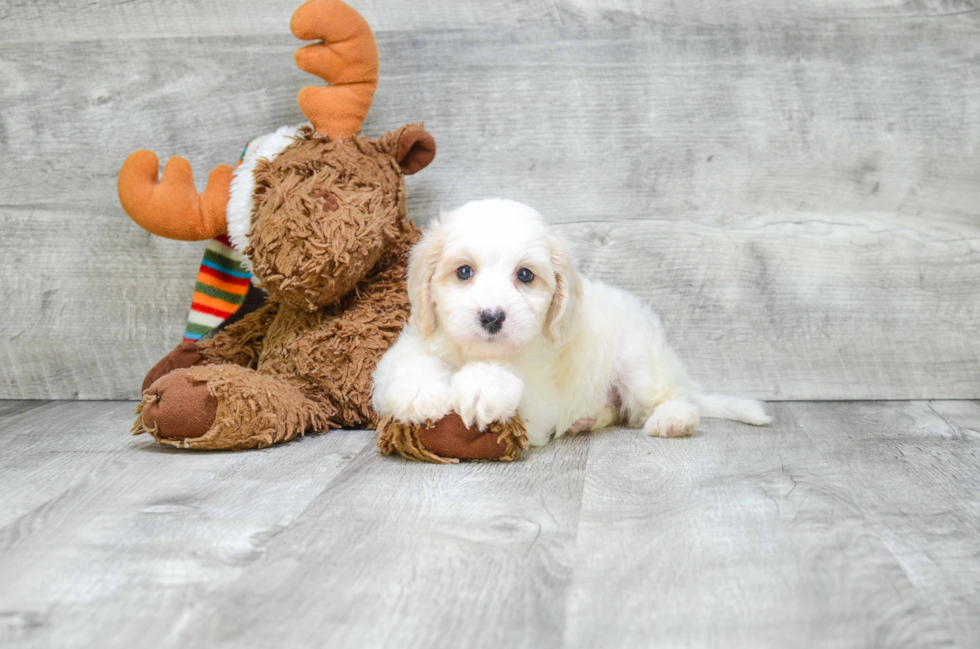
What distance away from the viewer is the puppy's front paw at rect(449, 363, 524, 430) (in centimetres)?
153

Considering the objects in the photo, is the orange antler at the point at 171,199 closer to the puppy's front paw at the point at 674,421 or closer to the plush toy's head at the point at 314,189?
the plush toy's head at the point at 314,189

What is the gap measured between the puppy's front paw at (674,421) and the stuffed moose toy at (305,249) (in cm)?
37

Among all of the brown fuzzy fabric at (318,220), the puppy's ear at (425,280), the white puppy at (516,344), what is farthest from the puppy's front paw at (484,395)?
the brown fuzzy fabric at (318,220)

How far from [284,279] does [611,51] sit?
1099mm

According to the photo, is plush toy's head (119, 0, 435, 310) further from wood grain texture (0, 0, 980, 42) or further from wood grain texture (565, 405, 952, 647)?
wood grain texture (565, 405, 952, 647)

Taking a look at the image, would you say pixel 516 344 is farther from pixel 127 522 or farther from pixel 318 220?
pixel 127 522

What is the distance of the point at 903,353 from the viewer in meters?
2.26

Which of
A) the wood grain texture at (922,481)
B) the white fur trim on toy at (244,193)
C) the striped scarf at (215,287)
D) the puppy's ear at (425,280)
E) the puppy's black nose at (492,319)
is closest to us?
the wood grain texture at (922,481)

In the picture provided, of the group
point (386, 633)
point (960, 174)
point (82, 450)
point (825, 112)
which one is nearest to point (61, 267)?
point (82, 450)

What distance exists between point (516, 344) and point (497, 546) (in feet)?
1.65

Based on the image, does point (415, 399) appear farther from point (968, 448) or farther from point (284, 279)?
point (968, 448)

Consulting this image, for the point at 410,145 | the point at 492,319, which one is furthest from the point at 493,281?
the point at 410,145

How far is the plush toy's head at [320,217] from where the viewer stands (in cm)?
174

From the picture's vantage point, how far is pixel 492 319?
5.00 feet
